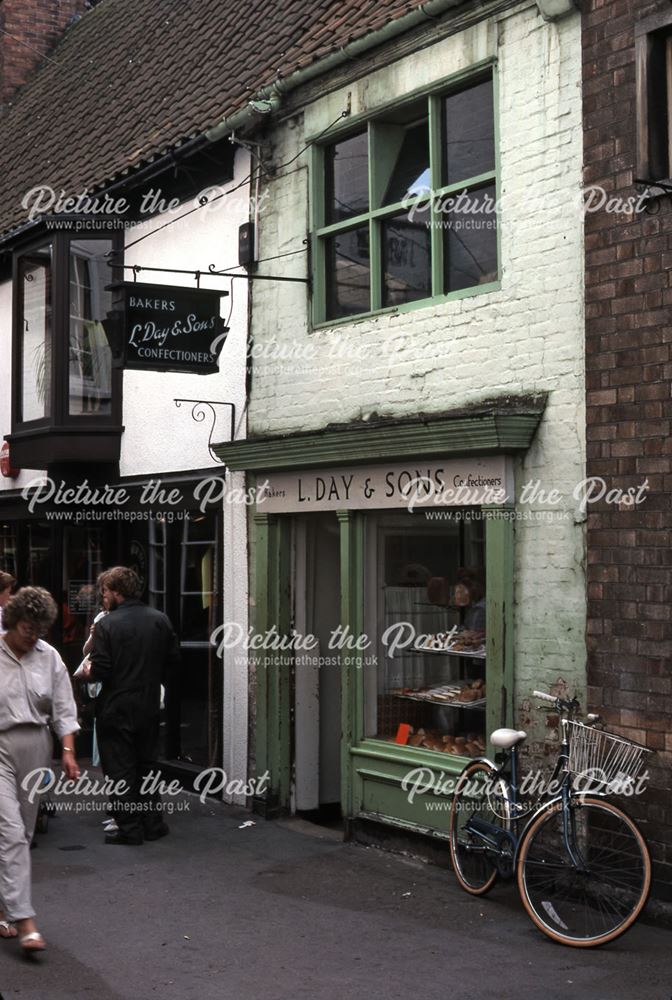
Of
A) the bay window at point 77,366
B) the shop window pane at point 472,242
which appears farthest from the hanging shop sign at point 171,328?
the bay window at point 77,366

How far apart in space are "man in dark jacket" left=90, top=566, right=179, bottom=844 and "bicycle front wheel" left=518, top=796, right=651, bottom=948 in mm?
3363

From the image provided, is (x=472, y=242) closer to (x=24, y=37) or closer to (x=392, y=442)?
(x=392, y=442)

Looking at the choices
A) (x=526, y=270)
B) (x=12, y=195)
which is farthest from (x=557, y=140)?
(x=12, y=195)

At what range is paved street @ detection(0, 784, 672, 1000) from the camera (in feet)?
19.2

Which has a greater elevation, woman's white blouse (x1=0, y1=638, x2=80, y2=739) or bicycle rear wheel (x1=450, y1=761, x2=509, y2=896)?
woman's white blouse (x1=0, y1=638, x2=80, y2=739)

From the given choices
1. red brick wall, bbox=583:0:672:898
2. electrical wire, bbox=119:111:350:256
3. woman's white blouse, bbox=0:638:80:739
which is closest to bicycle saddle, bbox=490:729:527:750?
red brick wall, bbox=583:0:672:898

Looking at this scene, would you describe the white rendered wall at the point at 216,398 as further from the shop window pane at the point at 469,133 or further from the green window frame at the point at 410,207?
the shop window pane at the point at 469,133

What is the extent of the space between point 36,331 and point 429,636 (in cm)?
701

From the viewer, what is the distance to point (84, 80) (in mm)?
15922

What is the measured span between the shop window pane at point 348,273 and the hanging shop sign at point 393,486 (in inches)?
49.7

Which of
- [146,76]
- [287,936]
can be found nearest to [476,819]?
[287,936]

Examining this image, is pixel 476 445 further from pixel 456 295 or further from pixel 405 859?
pixel 405 859

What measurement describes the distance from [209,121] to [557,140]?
410 centimetres

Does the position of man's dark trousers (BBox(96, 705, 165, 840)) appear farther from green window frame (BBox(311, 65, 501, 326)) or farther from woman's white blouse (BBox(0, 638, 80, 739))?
green window frame (BBox(311, 65, 501, 326))
